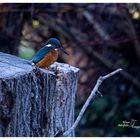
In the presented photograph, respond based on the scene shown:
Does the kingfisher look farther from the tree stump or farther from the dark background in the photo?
the dark background

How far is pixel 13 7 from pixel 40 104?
0.88 m

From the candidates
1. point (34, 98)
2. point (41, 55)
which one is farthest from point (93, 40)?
point (34, 98)

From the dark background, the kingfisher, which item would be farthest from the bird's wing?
the dark background

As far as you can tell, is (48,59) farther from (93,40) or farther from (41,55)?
(93,40)

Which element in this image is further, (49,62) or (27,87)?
(49,62)

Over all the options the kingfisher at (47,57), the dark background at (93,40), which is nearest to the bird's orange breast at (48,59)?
the kingfisher at (47,57)

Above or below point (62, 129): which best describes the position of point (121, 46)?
above

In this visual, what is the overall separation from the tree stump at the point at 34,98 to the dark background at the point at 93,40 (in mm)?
645

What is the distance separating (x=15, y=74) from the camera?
4.24 feet

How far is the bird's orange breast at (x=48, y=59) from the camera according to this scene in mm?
1456

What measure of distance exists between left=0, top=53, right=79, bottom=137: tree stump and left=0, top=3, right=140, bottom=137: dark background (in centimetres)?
65

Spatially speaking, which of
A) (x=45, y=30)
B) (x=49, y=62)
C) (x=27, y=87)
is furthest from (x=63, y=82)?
(x=45, y=30)

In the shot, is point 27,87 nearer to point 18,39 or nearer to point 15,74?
point 15,74

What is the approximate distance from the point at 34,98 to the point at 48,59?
145mm
